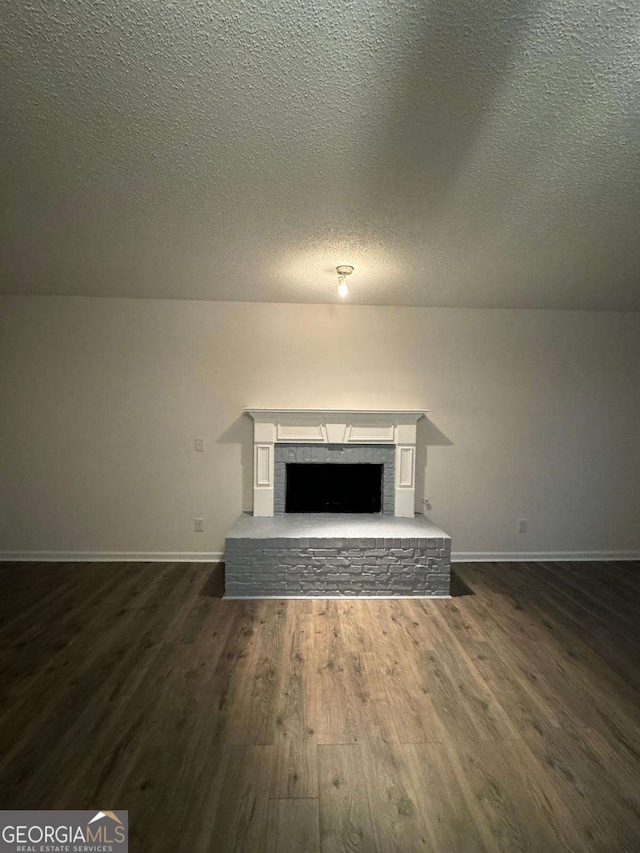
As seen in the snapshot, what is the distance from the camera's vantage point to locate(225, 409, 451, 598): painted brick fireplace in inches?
122

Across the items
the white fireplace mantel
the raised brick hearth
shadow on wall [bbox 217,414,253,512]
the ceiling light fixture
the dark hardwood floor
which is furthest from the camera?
shadow on wall [bbox 217,414,253,512]

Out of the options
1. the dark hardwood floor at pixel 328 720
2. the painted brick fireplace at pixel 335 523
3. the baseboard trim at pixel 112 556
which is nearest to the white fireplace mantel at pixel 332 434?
the painted brick fireplace at pixel 335 523

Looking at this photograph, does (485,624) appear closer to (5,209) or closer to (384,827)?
(384,827)

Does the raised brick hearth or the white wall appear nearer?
the raised brick hearth

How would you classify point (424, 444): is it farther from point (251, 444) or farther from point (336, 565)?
point (251, 444)

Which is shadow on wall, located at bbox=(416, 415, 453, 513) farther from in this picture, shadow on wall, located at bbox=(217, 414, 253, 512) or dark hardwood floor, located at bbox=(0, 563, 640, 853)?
shadow on wall, located at bbox=(217, 414, 253, 512)

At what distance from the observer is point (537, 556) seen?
12.9 feet

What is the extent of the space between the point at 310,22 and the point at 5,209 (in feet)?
6.45

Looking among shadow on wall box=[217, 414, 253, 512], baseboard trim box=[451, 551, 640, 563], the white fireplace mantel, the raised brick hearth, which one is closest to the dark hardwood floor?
the raised brick hearth

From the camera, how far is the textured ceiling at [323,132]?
107 centimetres

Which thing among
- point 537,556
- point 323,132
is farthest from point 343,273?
point 537,556

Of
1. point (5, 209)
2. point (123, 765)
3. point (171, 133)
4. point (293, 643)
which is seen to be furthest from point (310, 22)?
point (293, 643)

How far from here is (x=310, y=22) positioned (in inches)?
41.6

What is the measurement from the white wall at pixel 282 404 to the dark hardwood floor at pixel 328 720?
93 cm
